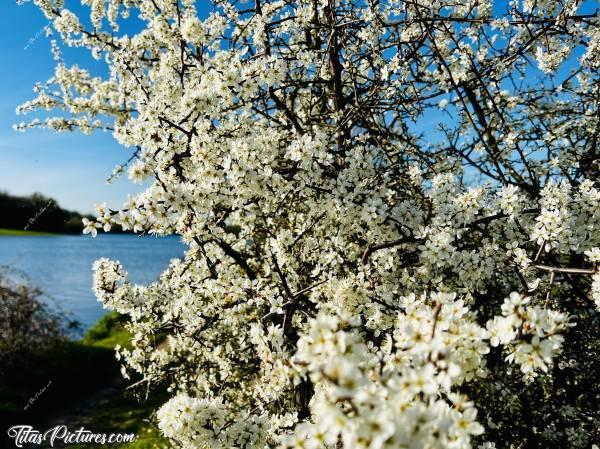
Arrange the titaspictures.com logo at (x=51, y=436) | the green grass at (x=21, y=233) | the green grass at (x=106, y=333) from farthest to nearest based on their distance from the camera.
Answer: the green grass at (x=21, y=233) < the green grass at (x=106, y=333) < the titaspictures.com logo at (x=51, y=436)

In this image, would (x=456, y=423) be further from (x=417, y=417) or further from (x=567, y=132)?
(x=567, y=132)

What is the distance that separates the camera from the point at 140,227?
157 inches

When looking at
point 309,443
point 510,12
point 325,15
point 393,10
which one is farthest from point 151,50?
point 309,443

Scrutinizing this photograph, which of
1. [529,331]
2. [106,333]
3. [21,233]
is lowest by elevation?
[106,333]

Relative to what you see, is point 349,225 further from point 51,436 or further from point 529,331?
point 51,436

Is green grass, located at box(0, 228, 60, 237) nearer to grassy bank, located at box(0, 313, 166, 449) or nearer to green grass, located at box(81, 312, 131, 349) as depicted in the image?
green grass, located at box(81, 312, 131, 349)

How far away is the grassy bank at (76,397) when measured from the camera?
9.50 m

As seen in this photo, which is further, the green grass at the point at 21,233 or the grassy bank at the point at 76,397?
the green grass at the point at 21,233

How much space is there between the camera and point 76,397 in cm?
1174

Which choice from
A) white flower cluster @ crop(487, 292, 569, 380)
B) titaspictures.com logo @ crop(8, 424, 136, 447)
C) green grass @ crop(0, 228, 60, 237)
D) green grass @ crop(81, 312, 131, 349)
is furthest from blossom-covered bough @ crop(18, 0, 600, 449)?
green grass @ crop(0, 228, 60, 237)

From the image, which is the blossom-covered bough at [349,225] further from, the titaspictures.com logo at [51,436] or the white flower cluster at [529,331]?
the titaspictures.com logo at [51,436]

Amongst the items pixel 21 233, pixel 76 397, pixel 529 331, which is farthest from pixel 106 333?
pixel 21 233

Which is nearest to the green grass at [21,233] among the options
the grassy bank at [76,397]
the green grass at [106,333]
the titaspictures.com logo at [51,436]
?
the green grass at [106,333]

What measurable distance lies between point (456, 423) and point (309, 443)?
0.66 meters
